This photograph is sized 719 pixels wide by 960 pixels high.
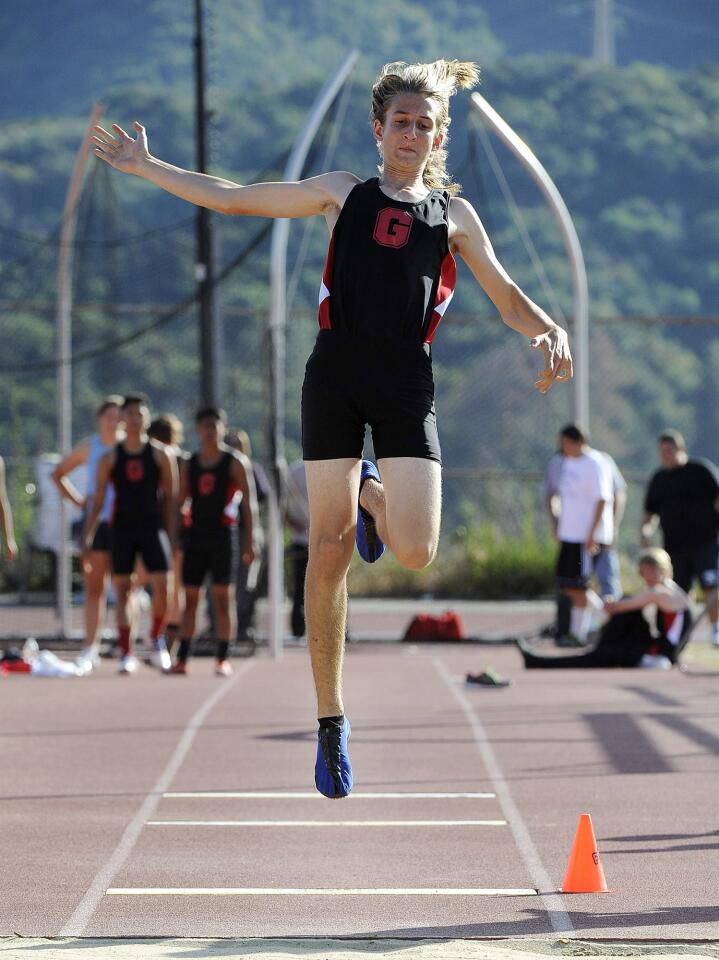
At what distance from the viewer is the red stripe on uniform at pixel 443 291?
5660mm

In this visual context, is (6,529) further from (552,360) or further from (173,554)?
(552,360)

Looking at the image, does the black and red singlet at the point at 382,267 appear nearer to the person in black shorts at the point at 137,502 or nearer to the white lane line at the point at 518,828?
the white lane line at the point at 518,828

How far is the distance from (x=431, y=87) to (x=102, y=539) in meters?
7.97

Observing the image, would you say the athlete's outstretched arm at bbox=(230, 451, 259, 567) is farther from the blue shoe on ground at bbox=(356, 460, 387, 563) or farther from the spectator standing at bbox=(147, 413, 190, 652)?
the blue shoe on ground at bbox=(356, 460, 387, 563)

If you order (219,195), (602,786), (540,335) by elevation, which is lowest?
(602,786)

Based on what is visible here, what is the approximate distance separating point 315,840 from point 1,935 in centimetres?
177

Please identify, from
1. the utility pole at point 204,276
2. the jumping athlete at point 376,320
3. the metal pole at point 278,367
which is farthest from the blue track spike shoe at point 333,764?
the utility pole at point 204,276

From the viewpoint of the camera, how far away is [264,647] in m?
15.5

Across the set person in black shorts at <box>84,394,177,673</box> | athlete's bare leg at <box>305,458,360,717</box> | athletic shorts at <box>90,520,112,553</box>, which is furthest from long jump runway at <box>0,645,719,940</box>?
athletic shorts at <box>90,520,112,553</box>

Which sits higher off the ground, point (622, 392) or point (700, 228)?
point (700, 228)

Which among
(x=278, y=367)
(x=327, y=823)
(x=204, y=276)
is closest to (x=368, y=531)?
(x=327, y=823)

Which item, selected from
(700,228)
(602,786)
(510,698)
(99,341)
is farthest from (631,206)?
(602,786)

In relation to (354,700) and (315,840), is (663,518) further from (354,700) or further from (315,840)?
(315,840)

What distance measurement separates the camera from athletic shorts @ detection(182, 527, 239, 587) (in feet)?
41.2
